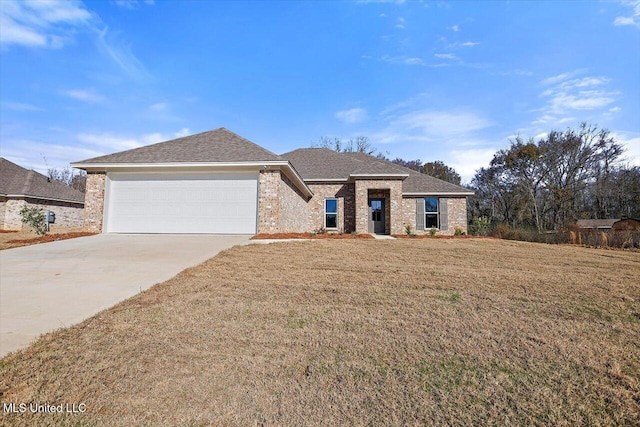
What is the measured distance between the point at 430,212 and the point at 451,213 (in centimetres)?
122

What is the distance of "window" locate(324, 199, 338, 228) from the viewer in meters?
16.8

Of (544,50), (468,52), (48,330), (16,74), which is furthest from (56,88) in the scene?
(544,50)

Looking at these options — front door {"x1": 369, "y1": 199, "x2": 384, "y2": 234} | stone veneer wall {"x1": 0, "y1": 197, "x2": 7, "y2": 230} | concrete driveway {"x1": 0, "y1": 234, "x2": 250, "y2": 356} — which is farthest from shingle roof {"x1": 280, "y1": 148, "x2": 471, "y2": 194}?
stone veneer wall {"x1": 0, "y1": 197, "x2": 7, "y2": 230}

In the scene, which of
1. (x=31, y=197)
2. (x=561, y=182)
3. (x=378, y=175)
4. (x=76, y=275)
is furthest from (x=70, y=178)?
(x=561, y=182)

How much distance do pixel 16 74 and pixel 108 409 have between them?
14.9 m

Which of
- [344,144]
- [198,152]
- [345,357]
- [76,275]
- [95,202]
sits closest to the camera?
[345,357]

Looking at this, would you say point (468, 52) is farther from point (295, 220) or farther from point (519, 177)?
point (519, 177)

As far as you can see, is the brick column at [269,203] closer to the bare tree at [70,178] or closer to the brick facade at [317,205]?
the brick facade at [317,205]

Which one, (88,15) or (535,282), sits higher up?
(88,15)

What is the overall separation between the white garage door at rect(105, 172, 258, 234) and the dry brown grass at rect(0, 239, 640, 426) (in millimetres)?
6315

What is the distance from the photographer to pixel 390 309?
393 cm

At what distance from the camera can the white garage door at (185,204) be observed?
36.9ft

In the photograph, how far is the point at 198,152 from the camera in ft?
39.1

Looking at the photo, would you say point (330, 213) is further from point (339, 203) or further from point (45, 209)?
point (45, 209)
